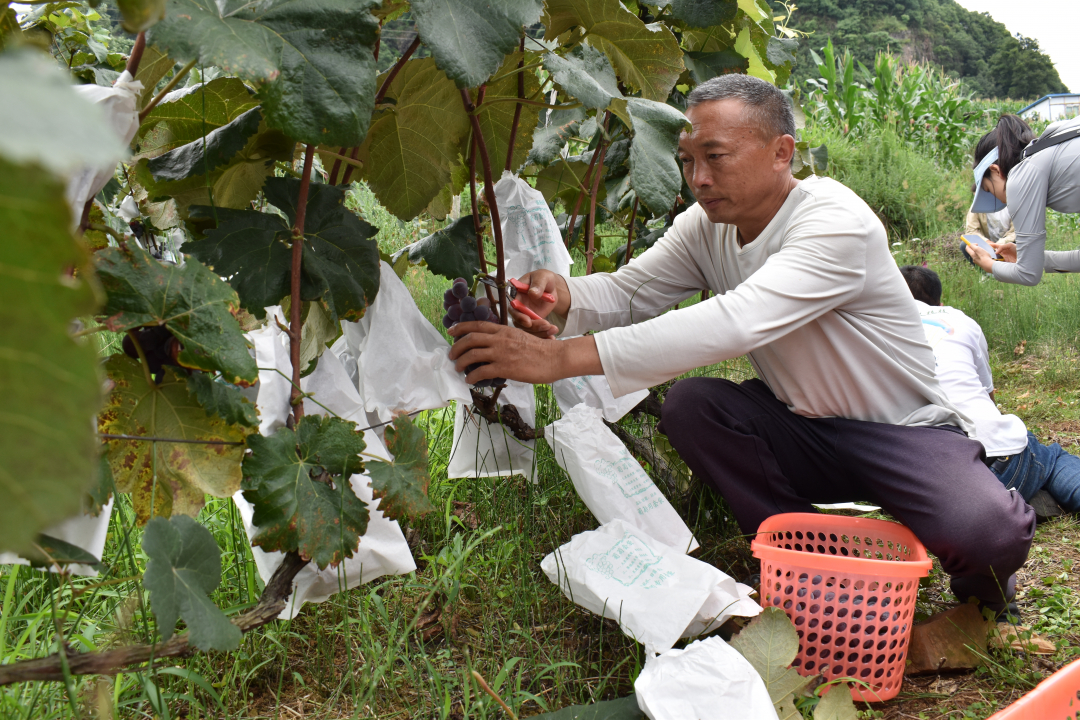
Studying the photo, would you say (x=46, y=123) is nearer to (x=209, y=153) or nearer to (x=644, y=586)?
(x=209, y=153)

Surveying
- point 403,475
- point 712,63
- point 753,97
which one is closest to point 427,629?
point 403,475

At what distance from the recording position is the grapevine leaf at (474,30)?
1.05 meters

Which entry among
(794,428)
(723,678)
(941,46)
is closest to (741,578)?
(794,428)

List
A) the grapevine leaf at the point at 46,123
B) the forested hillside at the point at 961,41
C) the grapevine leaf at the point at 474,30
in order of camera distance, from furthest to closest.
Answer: the forested hillside at the point at 961,41 < the grapevine leaf at the point at 474,30 < the grapevine leaf at the point at 46,123

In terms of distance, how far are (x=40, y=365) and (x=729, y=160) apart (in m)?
1.81

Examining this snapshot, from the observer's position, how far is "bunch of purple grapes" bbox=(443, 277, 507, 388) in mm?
1637

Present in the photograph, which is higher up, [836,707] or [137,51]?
[137,51]

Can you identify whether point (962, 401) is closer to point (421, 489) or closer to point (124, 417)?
point (421, 489)

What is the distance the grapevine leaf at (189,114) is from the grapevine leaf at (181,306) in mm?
490

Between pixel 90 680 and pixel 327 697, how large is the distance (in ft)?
1.32

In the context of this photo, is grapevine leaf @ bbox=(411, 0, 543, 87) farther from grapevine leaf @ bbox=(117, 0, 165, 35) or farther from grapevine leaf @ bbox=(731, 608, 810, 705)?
grapevine leaf @ bbox=(731, 608, 810, 705)

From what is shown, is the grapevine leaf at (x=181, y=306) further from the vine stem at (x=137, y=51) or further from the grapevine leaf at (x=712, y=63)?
the grapevine leaf at (x=712, y=63)

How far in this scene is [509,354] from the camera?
1.61 m

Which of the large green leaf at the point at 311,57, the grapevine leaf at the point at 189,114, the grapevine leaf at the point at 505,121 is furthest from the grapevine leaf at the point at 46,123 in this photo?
the grapevine leaf at the point at 505,121
